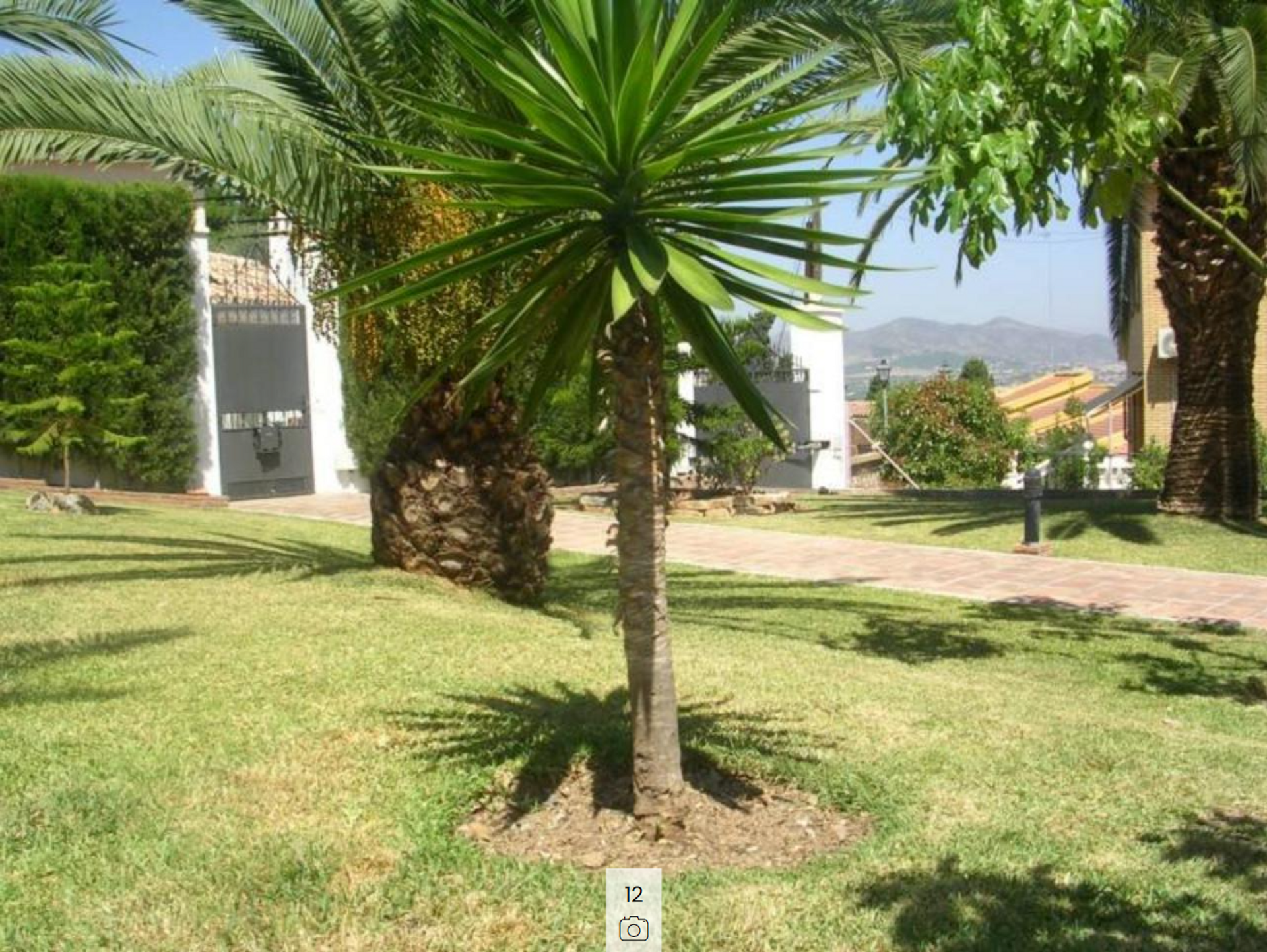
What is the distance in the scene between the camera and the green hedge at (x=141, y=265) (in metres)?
17.8

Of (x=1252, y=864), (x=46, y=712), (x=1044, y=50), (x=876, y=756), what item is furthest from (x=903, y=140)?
(x=46, y=712)

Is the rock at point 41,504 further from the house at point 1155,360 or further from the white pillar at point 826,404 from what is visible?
the house at point 1155,360

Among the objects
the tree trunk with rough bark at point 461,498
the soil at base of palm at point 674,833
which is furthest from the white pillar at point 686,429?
the soil at base of palm at point 674,833

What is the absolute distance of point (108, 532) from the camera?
1238 centimetres

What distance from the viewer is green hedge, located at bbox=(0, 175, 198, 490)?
58.4 ft

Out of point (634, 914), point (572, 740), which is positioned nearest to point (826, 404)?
point (572, 740)

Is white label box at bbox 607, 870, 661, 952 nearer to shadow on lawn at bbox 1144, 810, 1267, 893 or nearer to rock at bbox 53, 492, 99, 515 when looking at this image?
shadow on lawn at bbox 1144, 810, 1267, 893

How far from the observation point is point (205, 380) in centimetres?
1978

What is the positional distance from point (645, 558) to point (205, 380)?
16.4 m

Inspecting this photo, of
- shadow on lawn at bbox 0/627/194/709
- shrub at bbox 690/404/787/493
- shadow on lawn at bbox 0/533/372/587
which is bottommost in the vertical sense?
shadow on lawn at bbox 0/627/194/709

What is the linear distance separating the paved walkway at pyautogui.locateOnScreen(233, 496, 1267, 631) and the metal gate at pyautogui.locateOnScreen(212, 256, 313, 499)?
13.7 feet

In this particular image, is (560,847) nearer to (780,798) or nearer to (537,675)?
(780,798)

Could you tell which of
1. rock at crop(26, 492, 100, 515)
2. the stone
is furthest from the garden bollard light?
rock at crop(26, 492, 100, 515)

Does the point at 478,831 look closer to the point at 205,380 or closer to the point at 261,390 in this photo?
the point at 205,380
